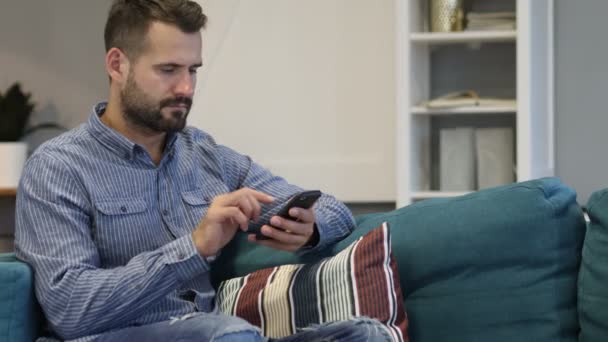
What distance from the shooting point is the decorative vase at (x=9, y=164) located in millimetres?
4090

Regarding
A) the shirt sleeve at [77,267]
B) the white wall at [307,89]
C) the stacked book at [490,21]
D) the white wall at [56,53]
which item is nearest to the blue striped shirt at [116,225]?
the shirt sleeve at [77,267]

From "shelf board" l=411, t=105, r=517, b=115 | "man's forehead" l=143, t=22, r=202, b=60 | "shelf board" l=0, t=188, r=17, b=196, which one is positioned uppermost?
"man's forehead" l=143, t=22, r=202, b=60

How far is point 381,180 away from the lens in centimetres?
334

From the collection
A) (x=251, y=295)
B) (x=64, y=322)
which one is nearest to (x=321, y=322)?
(x=251, y=295)

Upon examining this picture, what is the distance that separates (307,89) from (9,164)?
1.49 m

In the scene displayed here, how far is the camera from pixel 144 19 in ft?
6.93

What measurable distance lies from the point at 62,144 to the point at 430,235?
2.62 feet

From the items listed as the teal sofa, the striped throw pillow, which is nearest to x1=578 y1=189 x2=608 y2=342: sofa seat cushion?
the teal sofa

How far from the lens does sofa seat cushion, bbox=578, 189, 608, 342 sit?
1.80m

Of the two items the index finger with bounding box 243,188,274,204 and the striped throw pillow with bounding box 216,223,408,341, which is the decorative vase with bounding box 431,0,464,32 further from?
the index finger with bounding box 243,188,274,204

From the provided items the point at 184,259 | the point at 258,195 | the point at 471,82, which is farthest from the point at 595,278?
the point at 471,82

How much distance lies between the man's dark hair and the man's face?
0.02 meters

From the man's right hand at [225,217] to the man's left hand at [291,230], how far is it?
98 millimetres

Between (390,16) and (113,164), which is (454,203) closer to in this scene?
(113,164)
